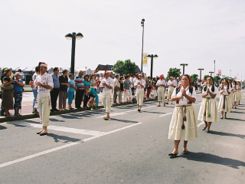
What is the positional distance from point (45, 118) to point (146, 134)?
303 cm

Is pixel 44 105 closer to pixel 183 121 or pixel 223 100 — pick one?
pixel 183 121

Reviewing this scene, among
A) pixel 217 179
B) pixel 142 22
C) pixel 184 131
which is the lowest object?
pixel 217 179

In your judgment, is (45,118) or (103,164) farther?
(45,118)

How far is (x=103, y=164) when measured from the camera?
6.54m

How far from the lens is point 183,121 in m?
7.55

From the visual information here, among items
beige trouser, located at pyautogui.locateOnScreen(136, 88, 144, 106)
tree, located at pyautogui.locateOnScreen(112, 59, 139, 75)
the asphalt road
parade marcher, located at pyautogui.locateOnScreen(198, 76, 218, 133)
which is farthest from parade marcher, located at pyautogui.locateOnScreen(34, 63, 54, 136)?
tree, located at pyautogui.locateOnScreen(112, 59, 139, 75)

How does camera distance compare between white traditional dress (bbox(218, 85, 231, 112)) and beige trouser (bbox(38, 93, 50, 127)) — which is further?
white traditional dress (bbox(218, 85, 231, 112))

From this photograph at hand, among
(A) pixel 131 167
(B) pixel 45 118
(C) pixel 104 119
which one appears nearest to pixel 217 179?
(A) pixel 131 167

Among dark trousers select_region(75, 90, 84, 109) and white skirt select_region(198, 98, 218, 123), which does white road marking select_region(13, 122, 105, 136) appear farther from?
dark trousers select_region(75, 90, 84, 109)

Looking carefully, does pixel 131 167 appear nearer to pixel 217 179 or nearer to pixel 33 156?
pixel 217 179

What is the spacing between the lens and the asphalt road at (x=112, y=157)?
575cm

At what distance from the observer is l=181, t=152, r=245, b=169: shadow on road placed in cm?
693

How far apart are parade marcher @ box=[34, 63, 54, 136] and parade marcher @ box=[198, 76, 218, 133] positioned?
524cm

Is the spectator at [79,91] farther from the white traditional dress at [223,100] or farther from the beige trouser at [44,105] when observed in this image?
the beige trouser at [44,105]
